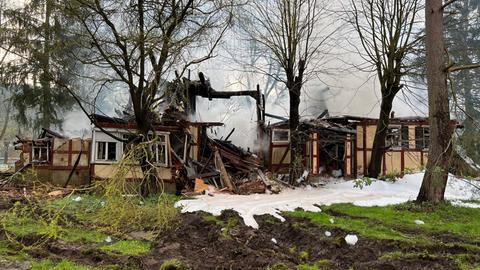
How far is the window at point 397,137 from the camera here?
21.3m

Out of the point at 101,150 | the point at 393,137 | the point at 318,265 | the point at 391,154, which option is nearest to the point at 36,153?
the point at 101,150

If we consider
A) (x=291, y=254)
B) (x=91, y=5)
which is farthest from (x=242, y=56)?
(x=291, y=254)

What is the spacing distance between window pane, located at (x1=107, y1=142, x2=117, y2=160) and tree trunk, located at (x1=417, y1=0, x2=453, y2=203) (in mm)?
11885

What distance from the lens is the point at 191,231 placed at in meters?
9.31

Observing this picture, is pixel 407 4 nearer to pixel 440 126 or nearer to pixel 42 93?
pixel 440 126

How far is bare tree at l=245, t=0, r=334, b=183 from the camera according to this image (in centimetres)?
1880

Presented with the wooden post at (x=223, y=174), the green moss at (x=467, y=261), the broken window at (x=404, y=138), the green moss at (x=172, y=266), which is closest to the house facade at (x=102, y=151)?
the wooden post at (x=223, y=174)

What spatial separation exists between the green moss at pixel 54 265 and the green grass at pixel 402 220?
519cm

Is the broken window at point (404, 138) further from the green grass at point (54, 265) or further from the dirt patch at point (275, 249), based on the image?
the green grass at point (54, 265)

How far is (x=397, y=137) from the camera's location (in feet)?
70.7

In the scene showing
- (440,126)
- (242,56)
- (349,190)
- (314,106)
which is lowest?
(349,190)

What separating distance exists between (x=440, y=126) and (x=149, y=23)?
30.7 ft

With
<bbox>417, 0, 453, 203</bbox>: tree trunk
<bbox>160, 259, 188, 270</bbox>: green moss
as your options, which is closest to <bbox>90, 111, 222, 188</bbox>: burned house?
<bbox>417, 0, 453, 203</bbox>: tree trunk

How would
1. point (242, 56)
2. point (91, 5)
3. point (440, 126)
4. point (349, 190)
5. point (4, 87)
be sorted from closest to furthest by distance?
point (440, 126) < point (91, 5) < point (349, 190) < point (4, 87) < point (242, 56)
